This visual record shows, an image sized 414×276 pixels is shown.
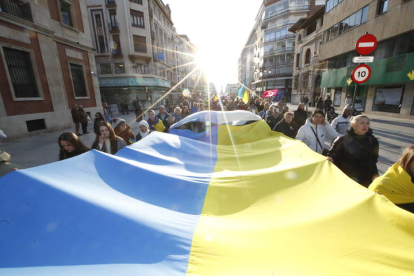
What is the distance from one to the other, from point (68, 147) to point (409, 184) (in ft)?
16.1

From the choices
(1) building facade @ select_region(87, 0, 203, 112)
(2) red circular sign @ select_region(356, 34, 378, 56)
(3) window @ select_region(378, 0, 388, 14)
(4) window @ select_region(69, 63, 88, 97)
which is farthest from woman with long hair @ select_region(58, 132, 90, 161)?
(1) building facade @ select_region(87, 0, 203, 112)

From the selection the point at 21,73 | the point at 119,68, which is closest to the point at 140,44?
the point at 119,68

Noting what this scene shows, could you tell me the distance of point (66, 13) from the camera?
14305mm

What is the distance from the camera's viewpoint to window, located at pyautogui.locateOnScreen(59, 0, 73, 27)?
45.7 ft

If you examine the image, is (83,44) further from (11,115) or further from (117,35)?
(117,35)

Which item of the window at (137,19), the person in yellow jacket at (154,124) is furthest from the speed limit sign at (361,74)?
the window at (137,19)

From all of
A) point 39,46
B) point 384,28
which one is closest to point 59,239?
point 39,46

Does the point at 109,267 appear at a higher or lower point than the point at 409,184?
lower

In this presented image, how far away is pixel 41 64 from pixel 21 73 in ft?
4.26

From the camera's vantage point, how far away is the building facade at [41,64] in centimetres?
1000

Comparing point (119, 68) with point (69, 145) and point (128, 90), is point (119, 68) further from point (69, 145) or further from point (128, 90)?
point (69, 145)

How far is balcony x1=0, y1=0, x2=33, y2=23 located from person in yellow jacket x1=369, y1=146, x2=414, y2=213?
16680 millimetres

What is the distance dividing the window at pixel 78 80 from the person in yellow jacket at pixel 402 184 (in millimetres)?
18150

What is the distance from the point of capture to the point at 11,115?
10.1m
